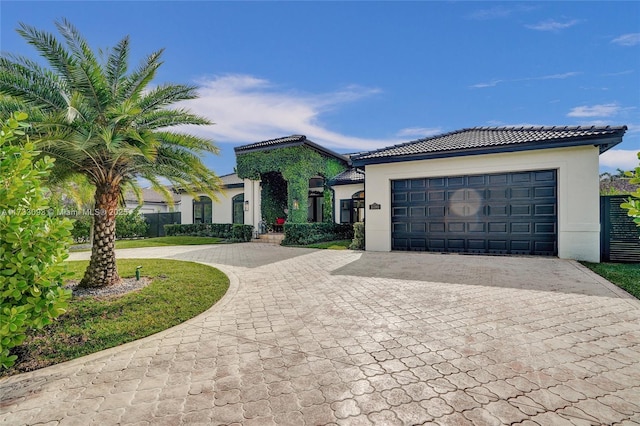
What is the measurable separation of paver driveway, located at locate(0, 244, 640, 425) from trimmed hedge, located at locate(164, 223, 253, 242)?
13.4 meters

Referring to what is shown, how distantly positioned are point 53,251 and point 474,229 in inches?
474

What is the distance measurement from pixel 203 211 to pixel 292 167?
10.7 meters

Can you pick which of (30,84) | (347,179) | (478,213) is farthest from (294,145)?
(30,84)

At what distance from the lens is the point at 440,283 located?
6.99 meters

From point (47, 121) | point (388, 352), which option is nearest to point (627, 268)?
point (388, 352)

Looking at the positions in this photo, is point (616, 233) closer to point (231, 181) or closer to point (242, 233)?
point (242, 233)

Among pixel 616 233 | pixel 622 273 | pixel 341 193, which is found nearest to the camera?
pixel 622 273

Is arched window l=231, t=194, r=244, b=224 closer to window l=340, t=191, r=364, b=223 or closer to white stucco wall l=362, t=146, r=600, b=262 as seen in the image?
window l=340, t=191, r=364, b=223

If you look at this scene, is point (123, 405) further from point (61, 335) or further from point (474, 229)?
point (474, 229)

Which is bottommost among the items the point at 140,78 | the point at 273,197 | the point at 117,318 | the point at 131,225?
the point at 117,318

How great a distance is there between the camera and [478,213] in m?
11.2

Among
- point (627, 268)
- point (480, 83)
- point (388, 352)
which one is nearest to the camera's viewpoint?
point (388, 352)

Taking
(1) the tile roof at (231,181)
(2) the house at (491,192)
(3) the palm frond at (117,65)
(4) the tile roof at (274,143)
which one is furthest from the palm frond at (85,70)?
(1) the tile roof at (231,181)

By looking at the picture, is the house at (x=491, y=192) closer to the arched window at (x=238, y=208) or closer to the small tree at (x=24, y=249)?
the small tree at (x=24, y=249)
